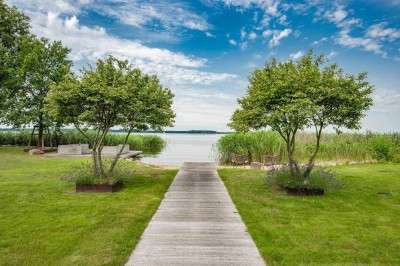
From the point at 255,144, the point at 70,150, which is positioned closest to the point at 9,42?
the point at 70,150

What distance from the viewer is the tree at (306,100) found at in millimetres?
10562

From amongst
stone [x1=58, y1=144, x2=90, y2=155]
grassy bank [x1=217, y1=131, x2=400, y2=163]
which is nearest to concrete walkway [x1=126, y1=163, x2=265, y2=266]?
grassy bank [x1=217, y1=131, x2=400, y2=163]

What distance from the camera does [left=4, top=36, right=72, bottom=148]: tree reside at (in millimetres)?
29469

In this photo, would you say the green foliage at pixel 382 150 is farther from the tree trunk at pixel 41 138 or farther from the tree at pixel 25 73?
the tree trunk at pixel 41 138

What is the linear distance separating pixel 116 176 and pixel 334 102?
350 inches

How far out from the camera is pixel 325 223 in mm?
8031

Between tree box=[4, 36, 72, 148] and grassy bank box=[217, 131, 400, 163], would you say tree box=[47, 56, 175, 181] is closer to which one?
grassy bank box=[217, 131, 400, 163]

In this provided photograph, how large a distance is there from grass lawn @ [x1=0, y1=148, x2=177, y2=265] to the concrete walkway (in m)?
0.35

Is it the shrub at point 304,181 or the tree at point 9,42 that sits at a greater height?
the tree at point 9,42

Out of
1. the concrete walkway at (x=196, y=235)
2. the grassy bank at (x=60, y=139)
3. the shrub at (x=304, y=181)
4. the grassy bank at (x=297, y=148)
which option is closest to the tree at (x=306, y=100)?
the shrub at (x=304, y=181)

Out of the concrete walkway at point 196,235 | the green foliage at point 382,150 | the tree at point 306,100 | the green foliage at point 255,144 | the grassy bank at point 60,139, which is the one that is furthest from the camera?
the grassy bank at point 60,139

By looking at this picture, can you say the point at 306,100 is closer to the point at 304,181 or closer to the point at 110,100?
the point at 304,181

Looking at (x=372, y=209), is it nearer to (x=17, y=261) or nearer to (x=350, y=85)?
(x=350, y=85)

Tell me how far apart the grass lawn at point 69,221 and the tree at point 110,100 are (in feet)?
6.55
